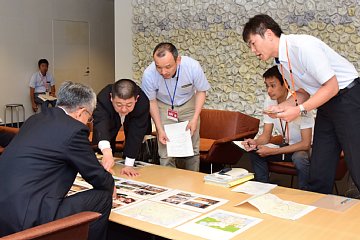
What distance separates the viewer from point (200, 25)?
7.05 meters

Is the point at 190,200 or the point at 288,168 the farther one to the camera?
the point at 288,168

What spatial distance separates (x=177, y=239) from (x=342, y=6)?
474 centimetres

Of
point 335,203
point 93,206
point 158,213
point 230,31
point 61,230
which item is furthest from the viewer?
point 230,31

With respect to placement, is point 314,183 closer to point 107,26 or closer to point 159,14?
point 159,14

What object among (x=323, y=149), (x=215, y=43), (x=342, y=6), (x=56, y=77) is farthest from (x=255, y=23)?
(x=56, y=77)

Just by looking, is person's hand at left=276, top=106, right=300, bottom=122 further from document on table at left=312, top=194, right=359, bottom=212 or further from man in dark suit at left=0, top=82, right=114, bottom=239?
man in dark suit at left=0, top=82, right=114, bottom=239

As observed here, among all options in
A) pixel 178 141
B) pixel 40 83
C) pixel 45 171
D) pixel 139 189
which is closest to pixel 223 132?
pixel 178 141

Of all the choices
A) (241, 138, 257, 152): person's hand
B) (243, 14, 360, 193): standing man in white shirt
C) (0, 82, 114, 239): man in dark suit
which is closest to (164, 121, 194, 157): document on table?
(241, 138, 257, 152): person's hand

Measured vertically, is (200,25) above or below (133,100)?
above

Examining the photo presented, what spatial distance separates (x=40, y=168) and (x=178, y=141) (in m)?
1.81

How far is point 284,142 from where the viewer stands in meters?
4.02

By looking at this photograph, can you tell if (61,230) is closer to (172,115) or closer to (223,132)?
(172,115)

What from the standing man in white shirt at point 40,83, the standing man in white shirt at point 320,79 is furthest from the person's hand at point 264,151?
the standing man in white shirt at point 40,83

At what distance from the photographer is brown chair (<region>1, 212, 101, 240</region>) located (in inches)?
66.4
